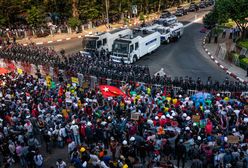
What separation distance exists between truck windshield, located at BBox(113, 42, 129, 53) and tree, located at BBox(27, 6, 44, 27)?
18.2 metres

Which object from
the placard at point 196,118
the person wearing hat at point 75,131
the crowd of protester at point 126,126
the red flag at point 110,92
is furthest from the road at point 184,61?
the person wearing hat at point 75,131

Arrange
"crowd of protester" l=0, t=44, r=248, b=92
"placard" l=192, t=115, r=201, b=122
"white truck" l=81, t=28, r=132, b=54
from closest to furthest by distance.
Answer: "placard" l=192, t=115, r=201, b=122
"crowd of protester" l=0, t=44, r=248, b=92
"white truck" l=81, t=28, r=132, b=54

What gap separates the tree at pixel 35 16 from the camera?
1752 inches

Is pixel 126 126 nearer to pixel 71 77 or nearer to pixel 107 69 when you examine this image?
pixel 107 69

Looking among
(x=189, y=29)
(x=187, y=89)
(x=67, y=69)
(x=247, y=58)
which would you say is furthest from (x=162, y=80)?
(x=189, y=29)

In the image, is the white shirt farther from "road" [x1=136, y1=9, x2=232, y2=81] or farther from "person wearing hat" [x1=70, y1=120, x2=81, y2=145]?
"road" [x1=136, y1=9, x2=232, y2=81]

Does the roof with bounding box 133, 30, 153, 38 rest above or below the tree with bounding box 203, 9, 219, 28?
→ below

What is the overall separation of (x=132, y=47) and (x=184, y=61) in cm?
562

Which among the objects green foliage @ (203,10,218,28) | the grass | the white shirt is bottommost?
the white shirt

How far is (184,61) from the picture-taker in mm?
32969

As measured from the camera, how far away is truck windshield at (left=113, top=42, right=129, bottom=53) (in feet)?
101

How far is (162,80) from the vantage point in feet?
75.8

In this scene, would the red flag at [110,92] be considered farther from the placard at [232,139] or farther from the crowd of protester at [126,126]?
the placard at [232,139]

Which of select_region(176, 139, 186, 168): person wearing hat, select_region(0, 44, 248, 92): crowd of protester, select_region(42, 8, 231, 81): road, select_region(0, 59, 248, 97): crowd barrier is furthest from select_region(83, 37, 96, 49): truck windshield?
select_region(176, 139, 186, 168): person wearing hat
